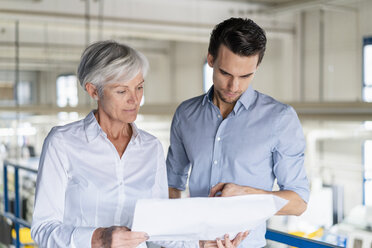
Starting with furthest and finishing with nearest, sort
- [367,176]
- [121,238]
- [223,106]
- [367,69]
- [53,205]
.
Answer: [367,69] → [367,176] → [223,106] → [53,205] → [121,238]

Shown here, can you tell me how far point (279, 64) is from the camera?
11.2 m

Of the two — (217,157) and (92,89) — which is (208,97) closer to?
(217,157)

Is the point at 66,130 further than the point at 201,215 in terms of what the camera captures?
Yes

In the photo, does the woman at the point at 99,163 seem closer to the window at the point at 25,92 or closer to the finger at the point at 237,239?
the finger at the point at 237,239

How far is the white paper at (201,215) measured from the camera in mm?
1190

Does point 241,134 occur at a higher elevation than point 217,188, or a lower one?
higher

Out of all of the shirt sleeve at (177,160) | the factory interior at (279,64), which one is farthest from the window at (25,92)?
the shirt sleeve at (177,160)

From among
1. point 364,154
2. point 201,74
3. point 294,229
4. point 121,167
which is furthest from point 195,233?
point 201,74

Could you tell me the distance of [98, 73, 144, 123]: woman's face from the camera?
1.40 metres

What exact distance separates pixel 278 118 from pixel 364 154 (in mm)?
8856

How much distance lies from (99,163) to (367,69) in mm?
9043

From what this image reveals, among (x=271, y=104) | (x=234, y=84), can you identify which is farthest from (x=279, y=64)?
(x=234, y=84)

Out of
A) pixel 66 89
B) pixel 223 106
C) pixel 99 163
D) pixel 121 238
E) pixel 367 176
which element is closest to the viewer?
pixel 121 238

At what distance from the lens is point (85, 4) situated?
7160 mm
